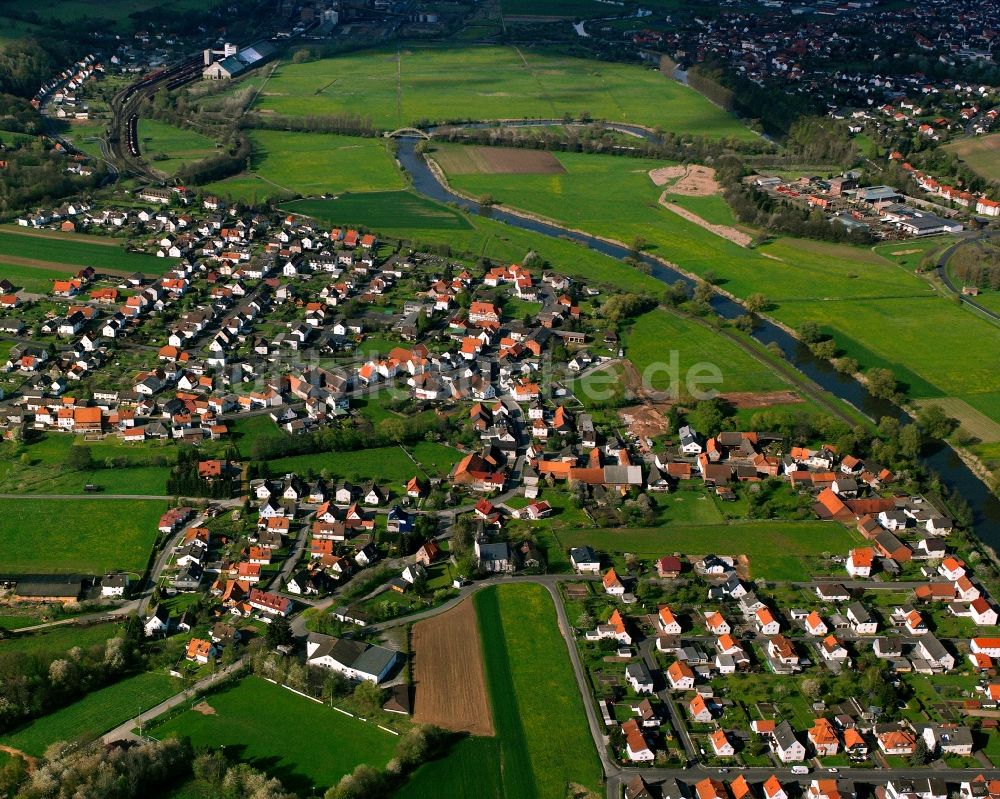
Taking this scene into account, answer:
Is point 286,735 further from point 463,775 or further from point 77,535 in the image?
point 77,535

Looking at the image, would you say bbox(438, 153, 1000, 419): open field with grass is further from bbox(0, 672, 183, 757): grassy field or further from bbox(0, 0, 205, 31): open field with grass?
bbox(0, 0, 205, 31): open field with grass

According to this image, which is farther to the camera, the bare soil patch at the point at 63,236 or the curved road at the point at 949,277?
the bare soil patch at the point at 63,236

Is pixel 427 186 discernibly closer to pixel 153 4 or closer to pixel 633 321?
pixel 633 321

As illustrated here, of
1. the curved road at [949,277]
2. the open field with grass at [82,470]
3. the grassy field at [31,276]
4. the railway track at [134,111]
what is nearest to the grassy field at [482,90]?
the railway track at [134,111]

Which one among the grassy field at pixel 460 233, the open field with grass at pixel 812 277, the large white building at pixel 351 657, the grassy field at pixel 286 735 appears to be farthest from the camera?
the grassy field at pixel 460 233

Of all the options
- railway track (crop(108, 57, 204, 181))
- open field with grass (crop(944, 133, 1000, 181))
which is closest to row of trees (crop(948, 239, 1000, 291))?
open field with grass (crop(944, 133, 1000, 181))

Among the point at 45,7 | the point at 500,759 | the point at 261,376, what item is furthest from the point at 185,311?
the point at 45,7

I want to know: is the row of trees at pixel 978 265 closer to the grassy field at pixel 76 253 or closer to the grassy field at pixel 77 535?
the grassy field at pixel 76 253
